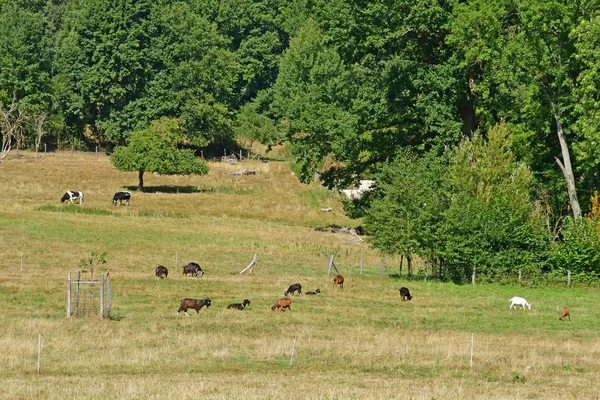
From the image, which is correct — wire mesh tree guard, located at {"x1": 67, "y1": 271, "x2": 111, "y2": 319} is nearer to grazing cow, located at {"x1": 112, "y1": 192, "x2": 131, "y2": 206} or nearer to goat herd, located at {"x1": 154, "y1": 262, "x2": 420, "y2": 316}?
goat herd, located at {"x1": 154, "y1": 262, "x2": 420, "y2": 316}

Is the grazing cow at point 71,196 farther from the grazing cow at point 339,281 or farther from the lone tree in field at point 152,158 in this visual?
the grazing cow at point 339,281

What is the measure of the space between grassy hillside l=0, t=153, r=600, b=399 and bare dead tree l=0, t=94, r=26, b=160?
42309mm

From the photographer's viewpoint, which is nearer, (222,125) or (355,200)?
(355,200)

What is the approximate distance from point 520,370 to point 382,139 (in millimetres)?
40424

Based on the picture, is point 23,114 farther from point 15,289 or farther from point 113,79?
point 15,289

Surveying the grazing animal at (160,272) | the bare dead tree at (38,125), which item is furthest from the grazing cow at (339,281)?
the bare dead tree at (38,125)

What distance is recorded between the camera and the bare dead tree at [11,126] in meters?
122

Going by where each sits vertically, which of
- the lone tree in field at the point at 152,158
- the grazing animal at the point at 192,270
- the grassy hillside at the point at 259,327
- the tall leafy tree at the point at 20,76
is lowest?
the grassy hillside at the point at 259,327

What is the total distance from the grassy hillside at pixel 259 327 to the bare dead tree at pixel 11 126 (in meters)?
42.3

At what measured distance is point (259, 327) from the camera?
42469 mm

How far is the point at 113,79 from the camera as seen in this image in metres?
131

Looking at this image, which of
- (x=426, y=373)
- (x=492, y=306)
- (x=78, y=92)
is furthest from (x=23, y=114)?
(x=426, y=373)

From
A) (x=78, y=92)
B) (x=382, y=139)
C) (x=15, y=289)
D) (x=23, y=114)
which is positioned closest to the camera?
(x=15, y=289)

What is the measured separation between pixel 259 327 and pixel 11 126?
297ft
